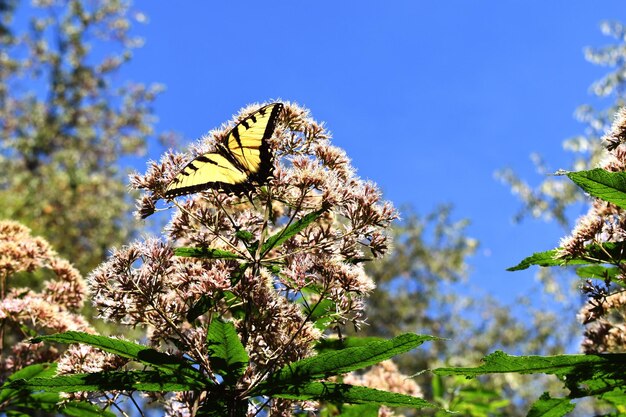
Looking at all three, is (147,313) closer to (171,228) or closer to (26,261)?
(171,228)

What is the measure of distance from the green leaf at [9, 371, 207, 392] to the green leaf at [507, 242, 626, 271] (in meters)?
1.47

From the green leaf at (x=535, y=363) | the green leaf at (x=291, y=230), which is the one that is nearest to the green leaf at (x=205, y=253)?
the green leaf at (x=291, y=230)

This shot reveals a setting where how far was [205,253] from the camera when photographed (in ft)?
9.43

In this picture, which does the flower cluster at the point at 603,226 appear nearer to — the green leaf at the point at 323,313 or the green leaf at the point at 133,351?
the green leaf at the point at 323,313

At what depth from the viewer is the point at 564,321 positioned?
29.8 m

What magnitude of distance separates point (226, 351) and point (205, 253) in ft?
1.73

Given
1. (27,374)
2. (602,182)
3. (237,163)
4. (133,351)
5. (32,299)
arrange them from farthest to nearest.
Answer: (32,299)
(27,374)
(237,163)
(133,351)
(602,182)

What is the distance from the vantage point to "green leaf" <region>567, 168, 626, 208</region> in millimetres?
2316

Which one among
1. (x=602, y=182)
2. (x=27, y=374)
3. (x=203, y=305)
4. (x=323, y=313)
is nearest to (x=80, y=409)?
(x=27, y=374)

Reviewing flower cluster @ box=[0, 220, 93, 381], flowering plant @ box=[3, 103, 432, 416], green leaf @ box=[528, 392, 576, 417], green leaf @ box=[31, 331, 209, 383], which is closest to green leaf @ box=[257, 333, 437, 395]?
flowering plant @ box=[3, 103, 432, 416]

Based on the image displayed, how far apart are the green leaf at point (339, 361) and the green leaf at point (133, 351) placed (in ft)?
0.94

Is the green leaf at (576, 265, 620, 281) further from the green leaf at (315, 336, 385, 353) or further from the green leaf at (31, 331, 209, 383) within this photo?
the green leaf at (31, 331, 209, 383)

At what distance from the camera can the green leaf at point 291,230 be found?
9.31ft

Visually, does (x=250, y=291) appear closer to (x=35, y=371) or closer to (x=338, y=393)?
(x=338, y=393)
